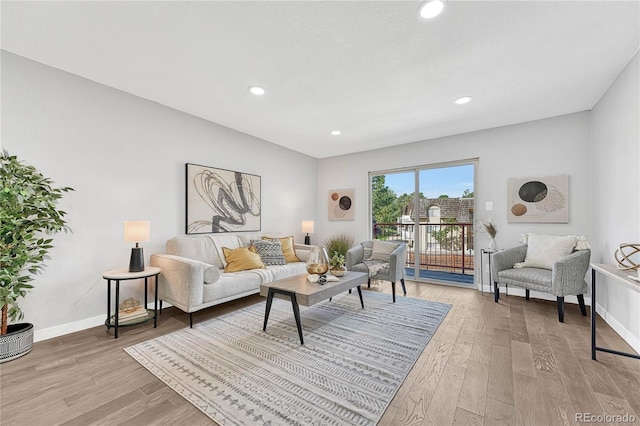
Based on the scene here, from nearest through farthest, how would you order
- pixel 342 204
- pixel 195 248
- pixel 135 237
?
1. pixel 135 237
2. pixel 195 248
3. pixel 342 204

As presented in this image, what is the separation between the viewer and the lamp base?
2.64 m

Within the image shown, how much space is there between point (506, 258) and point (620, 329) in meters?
1.16

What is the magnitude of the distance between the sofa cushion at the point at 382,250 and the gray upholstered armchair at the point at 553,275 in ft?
4.34

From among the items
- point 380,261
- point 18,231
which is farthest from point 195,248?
point 380,261

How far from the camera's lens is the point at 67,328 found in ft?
8.27

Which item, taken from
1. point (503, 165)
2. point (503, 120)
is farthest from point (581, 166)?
point (503, 120)

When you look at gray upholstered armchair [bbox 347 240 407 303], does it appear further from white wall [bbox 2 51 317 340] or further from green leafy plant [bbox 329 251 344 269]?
white wall [bbox 2 51 317 340]

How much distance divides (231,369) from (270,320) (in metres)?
0.94

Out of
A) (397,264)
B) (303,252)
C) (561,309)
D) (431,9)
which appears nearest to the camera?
(431,9)

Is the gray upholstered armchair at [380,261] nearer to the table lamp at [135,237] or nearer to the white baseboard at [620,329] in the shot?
the white baseboard at [620,329]

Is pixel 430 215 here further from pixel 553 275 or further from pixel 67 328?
pixel 67 328

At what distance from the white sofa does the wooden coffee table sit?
0.55 m

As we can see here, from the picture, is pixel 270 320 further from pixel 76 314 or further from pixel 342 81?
pixel 342 81

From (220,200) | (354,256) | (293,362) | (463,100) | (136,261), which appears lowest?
(293,362)
